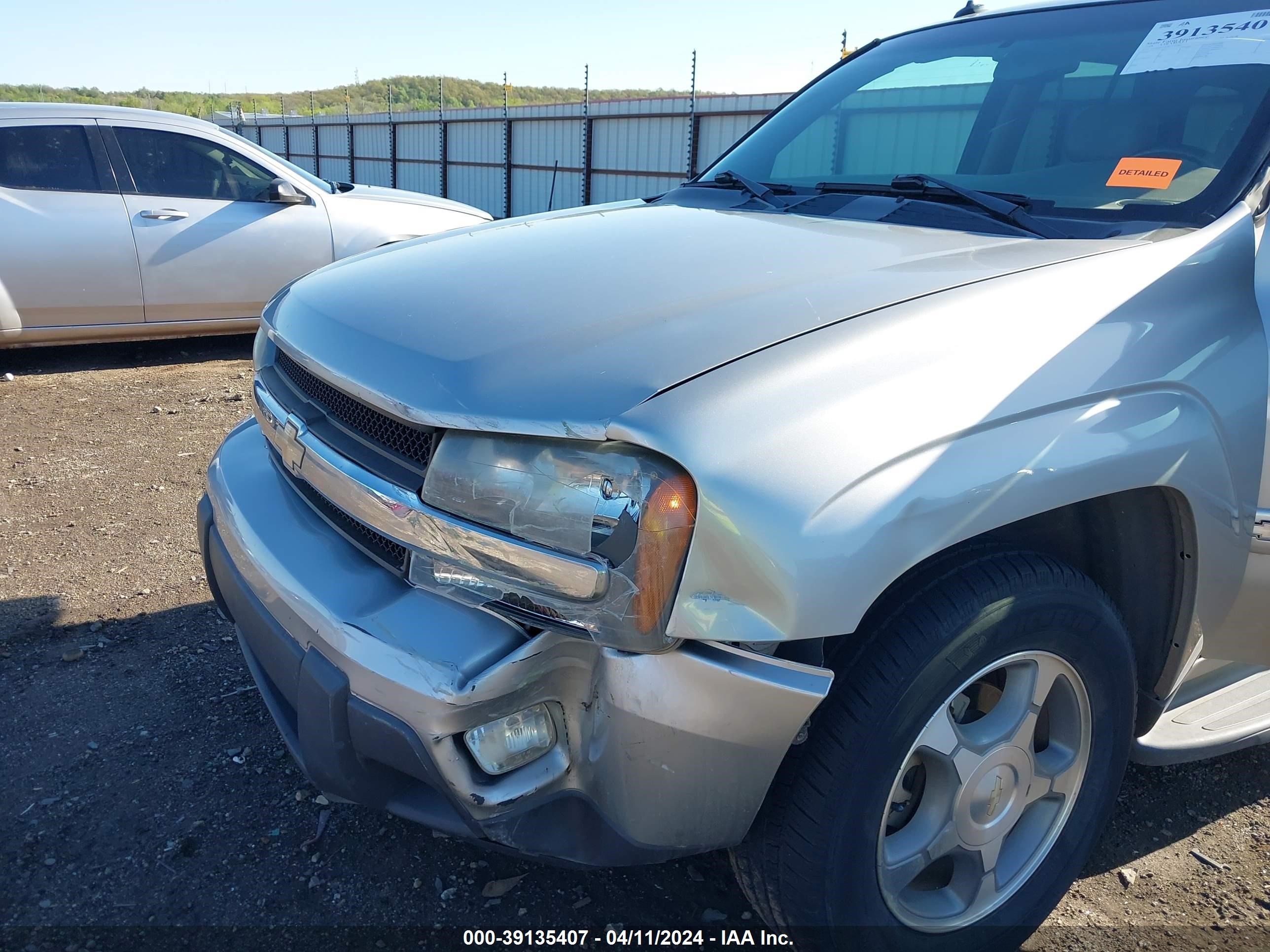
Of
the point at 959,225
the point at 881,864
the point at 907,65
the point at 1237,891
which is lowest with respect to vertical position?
the point at 1237,891

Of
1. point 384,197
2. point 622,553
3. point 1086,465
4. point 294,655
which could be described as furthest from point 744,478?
point 384,197

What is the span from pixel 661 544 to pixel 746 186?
1.74m

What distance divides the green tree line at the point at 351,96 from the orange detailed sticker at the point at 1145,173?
1891 inches

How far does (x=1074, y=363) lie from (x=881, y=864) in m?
0.94

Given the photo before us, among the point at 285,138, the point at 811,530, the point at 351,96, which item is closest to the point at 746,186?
the point at 811,530

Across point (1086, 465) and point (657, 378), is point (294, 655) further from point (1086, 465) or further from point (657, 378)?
point (1086, 465)

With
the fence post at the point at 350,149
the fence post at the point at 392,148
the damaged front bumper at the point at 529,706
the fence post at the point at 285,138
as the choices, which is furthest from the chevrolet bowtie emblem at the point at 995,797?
the fence post at the point at 285,138

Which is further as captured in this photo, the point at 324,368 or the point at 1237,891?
the point at 1237,891

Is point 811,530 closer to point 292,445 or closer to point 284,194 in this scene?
point 292,445

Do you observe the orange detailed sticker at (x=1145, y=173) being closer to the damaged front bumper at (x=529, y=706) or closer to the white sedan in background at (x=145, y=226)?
the damaged front bumper at (x=529, y=706)

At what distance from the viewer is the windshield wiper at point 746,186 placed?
2.64m

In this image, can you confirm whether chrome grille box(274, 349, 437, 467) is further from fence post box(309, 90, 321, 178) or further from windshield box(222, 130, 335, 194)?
fence post box(309, 90, 321, 178)

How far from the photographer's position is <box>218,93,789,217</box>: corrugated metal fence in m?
13.2

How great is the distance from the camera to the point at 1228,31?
86.3 inches
